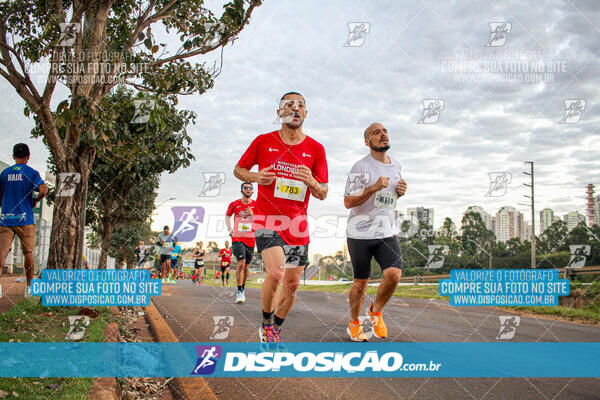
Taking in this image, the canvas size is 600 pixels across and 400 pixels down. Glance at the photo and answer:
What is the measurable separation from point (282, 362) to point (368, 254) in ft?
4.14

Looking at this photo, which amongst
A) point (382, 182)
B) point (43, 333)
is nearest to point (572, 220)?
point (382, 182)

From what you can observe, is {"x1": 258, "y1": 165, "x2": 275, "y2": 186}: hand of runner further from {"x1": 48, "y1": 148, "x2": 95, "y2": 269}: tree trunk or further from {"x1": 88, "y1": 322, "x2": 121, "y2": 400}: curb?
{"x1": 48, "y1": 148, "x2": 95, "y2": 269}: tree trunk

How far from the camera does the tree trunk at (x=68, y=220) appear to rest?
6703 millimetres

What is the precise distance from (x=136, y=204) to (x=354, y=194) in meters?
12.6

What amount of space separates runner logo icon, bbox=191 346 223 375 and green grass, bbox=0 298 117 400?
83 centimetres

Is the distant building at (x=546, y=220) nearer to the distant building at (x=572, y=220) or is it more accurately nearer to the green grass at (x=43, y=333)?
the distant building at (x=572, y=220)

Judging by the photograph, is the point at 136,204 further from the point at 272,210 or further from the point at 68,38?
the point at 272,210

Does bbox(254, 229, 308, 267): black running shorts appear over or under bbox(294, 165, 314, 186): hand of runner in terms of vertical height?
under

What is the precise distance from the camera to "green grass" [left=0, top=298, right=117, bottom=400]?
2956mm

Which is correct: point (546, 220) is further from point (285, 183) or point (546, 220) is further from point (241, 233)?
point (285, 183)

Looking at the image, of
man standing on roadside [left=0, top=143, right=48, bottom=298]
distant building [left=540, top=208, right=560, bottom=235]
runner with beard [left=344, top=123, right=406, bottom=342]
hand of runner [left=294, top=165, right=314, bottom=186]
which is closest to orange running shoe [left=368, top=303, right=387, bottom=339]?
runner with beard [left=344, top=123, right=406, bottom=342]

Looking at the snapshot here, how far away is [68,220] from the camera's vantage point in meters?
6.80

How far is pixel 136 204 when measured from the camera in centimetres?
1499

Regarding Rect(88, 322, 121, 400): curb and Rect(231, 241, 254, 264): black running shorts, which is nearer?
Rect(88, 322, 121, 400): curb
